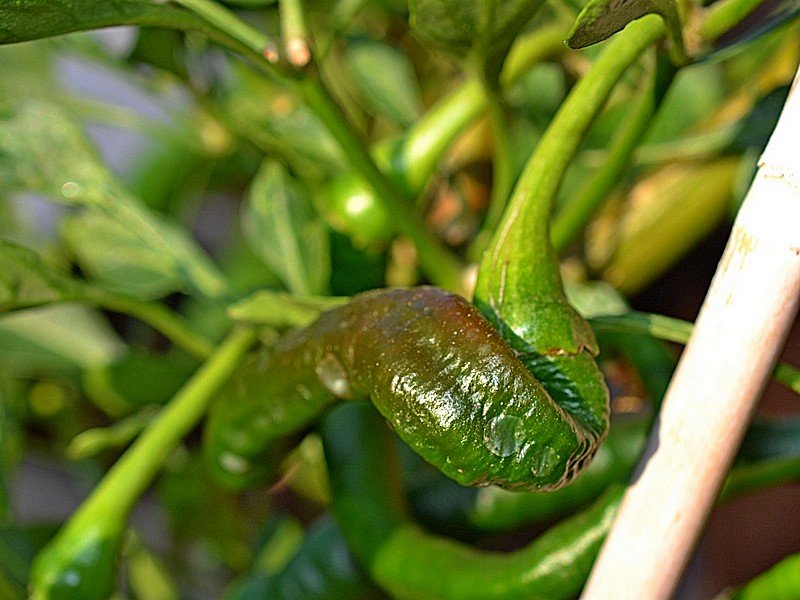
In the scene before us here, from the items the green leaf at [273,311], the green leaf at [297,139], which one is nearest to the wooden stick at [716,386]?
the green leaf at [273,311]

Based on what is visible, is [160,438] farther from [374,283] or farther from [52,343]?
[52,343]

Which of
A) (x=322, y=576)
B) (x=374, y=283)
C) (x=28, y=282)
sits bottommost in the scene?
(x=322, y=576)

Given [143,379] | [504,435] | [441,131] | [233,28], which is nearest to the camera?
[504,435]

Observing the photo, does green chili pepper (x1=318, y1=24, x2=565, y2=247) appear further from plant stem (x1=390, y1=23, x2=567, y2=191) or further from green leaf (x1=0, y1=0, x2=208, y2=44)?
green leaf (x1=0, y1=0, x2=208, y2=44)

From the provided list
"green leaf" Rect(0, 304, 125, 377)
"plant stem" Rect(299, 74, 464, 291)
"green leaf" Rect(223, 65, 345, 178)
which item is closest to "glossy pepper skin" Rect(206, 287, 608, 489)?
"plant stem" Rect(299, 74, 464, 291)

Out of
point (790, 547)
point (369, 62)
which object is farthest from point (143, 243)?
point (790, 547)

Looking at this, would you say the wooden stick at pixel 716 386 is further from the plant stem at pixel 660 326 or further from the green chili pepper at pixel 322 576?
the green chili pepper at pixel 322 576

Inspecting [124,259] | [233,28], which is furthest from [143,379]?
[233,28]
